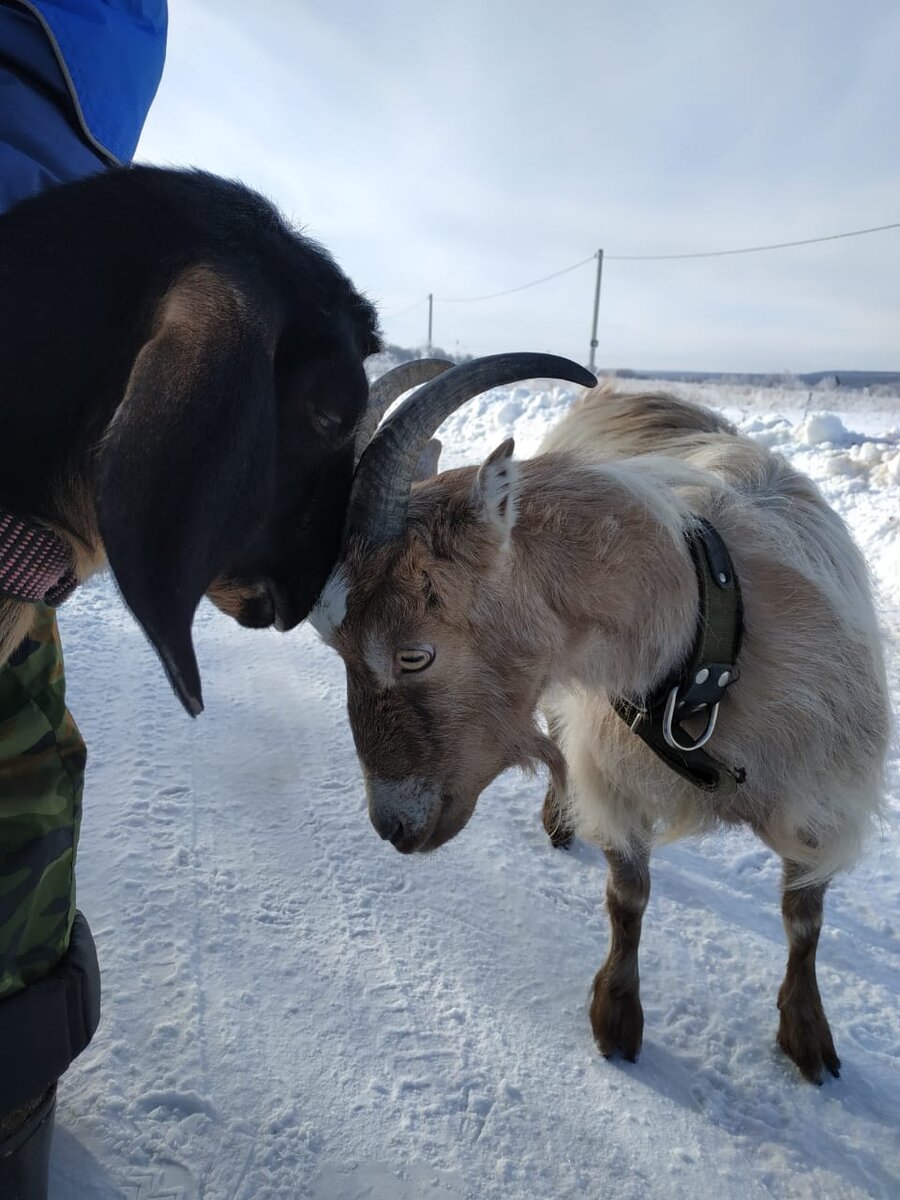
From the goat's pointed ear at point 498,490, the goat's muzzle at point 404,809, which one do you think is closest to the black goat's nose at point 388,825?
the goat's muzzle at point 404,809

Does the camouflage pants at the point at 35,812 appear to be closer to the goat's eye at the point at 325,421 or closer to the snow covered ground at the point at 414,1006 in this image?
the snow covered ground at the point at 414,1006

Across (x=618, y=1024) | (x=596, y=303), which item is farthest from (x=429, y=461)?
(x=596, y=303)

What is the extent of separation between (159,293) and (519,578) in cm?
112

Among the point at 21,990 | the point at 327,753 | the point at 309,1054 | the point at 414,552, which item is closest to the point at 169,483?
the point at 414,552

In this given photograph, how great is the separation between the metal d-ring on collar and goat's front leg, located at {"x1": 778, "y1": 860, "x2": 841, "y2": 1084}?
2.08 ft

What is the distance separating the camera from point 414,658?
209 centimetres

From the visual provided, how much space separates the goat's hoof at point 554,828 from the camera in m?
3.28

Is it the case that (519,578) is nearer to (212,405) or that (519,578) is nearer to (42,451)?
(212,405)

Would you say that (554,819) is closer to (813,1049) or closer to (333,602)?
(813,1049)

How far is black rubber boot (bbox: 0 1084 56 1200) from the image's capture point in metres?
1.61

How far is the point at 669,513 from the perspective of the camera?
2176 millimetres

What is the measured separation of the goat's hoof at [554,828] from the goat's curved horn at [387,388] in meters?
1.76

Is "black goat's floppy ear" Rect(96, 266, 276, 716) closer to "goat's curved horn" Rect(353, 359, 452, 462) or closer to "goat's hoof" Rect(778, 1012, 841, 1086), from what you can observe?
"goat's curved horn" Rect(353, 359, 452, 462)

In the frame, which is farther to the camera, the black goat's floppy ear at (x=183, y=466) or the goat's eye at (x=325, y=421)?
the goat's eye at (x=325, y=421)
